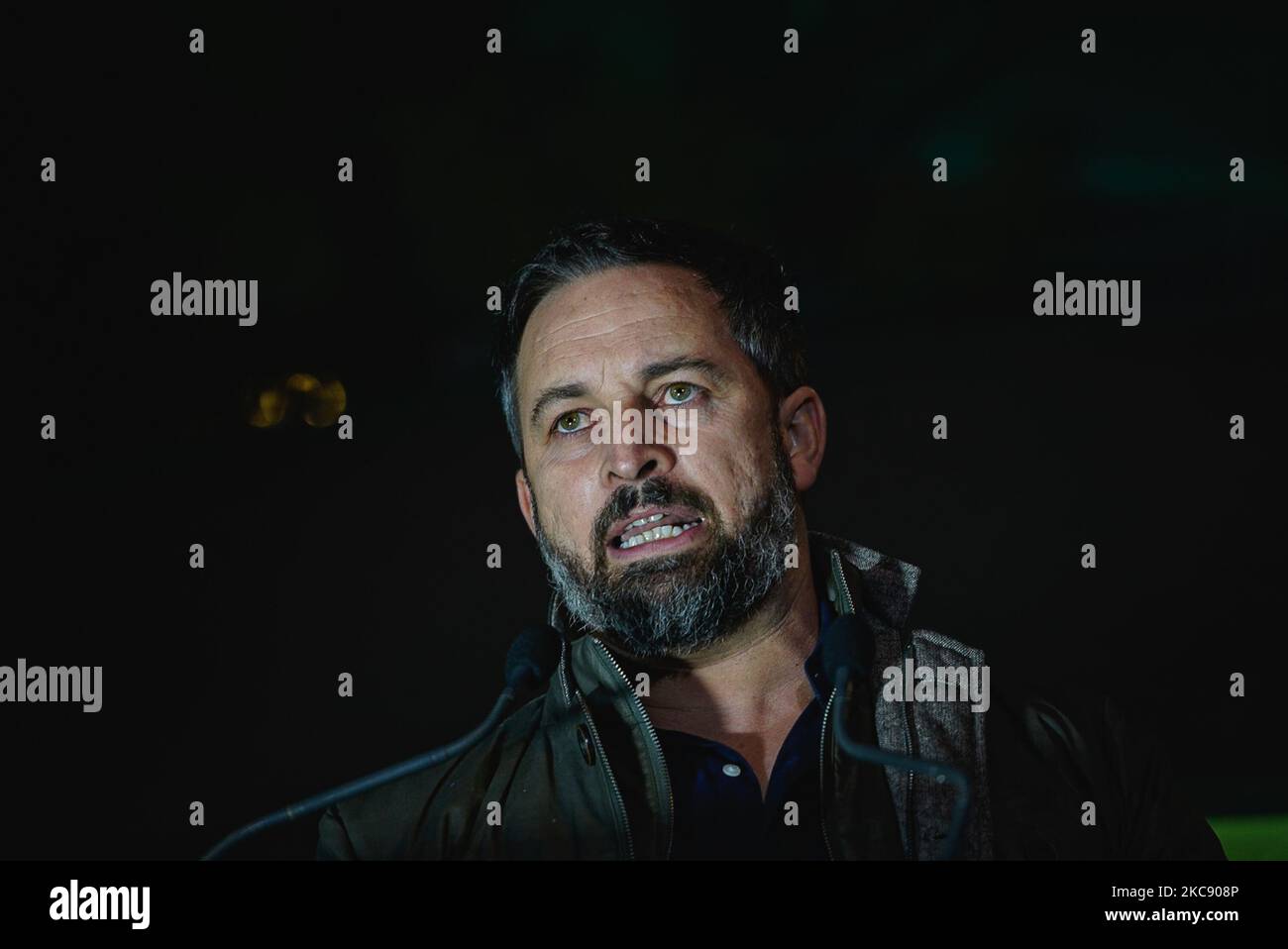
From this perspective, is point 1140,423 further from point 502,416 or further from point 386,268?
point 386,268

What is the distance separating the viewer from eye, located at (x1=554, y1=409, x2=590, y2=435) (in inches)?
83.0

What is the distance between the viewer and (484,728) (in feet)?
6.44

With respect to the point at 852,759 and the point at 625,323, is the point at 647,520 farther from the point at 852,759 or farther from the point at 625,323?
the point at 852,759

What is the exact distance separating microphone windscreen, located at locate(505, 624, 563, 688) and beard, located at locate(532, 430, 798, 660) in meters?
0.09

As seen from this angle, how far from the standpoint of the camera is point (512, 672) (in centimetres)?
203

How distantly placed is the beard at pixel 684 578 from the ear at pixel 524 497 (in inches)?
5.0

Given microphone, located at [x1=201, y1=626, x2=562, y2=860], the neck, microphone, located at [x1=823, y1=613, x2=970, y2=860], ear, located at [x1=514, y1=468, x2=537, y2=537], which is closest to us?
microphone, located at [x1=823, y1=613, x2=970, y2=860]

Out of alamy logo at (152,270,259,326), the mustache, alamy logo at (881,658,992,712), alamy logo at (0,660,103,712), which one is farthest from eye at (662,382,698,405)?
alamy logo at (0,660,103,712)

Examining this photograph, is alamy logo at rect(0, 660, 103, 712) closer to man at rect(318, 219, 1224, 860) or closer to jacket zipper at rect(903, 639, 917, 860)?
man at rect(318, 219, 1224, 860)

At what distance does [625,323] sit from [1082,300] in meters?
0.85
